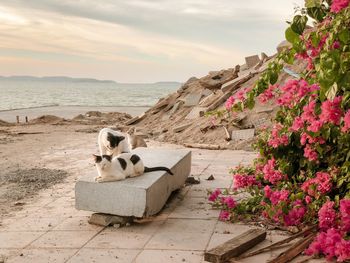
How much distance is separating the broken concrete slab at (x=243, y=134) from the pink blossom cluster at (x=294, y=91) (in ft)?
25.3

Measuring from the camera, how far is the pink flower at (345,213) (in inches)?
188

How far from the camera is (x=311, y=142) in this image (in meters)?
5.57

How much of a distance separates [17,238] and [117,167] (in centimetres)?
155

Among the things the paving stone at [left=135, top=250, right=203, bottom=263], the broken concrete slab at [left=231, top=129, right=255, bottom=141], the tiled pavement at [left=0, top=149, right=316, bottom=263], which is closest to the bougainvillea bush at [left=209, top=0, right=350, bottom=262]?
the tiled pavement at [left=0, top=149, right=316, bottom=263]

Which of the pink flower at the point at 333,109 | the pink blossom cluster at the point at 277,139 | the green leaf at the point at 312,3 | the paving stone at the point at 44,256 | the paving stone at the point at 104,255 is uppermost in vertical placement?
the green leaf at the point at 312,3

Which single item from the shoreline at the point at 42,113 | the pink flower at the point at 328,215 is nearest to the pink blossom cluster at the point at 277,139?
the pink flower at the point at 328,215

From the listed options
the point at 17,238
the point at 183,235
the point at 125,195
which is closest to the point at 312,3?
the point at 183,235

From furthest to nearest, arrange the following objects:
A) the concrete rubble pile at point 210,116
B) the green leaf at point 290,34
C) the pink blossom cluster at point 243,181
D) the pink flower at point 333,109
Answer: the concrete rubble pile at point 210,116 < the pink blossom cluster at point 243,181 < the pink flower at point 333,109 < the green leaf at point 290,34

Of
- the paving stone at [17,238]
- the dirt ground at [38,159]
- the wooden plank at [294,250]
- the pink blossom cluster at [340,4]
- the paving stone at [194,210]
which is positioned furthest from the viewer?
the dirt ground at [38,159]

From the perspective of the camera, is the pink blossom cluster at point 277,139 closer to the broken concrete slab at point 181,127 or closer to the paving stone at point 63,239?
the paving stone at point 63,239

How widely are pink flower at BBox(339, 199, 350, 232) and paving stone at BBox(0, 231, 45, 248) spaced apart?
3.68 m

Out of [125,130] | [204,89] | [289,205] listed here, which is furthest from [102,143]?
[204,89]

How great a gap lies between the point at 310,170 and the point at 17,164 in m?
8.18

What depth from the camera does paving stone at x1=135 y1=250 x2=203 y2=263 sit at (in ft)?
16.8
